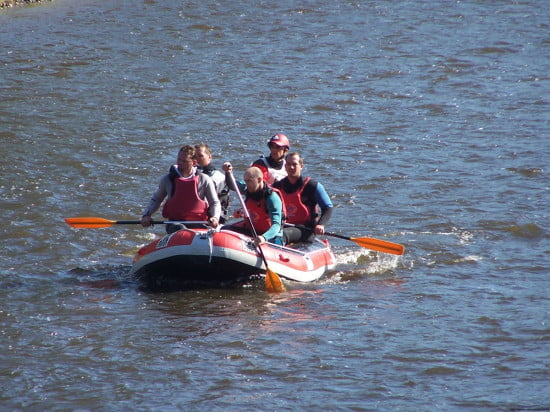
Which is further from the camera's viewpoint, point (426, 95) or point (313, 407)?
point (426, 95)

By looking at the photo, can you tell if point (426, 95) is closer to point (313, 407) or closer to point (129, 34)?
point (129, 34)

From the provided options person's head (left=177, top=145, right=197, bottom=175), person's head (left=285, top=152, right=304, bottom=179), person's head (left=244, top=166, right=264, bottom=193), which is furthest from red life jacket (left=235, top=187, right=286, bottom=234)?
person's head (left=177, top=145, right=197, bottom=175)

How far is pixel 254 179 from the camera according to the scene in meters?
9.34

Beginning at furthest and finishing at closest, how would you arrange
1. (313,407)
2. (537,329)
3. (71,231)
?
(71,231)
(537,329)
(313,407)

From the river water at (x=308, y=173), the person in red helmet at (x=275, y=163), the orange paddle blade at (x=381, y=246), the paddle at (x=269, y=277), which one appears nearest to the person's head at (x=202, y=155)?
the person in red helmet at (x=275, y=163)

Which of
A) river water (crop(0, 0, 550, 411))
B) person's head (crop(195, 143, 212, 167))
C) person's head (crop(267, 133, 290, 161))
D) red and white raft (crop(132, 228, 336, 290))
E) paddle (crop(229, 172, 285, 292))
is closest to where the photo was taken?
river water (crop(0, 0, 550, 411))

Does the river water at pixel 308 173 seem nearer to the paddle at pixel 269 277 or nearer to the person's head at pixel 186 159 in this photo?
the paddle at pixel 269 277

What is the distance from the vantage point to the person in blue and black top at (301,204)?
996cm

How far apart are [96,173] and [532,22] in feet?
44.9

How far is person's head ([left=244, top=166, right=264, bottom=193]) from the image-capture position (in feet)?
30.7

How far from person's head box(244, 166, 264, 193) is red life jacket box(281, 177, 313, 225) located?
2.18ft

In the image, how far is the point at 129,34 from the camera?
21.8 m

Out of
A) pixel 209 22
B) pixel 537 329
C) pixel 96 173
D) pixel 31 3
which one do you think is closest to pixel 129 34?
pixel 209 22

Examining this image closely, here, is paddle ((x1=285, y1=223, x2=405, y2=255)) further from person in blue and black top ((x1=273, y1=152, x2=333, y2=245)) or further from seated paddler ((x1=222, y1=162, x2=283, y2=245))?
seated paddler ((x1=222, y1=162, x2=283, y2=245))
